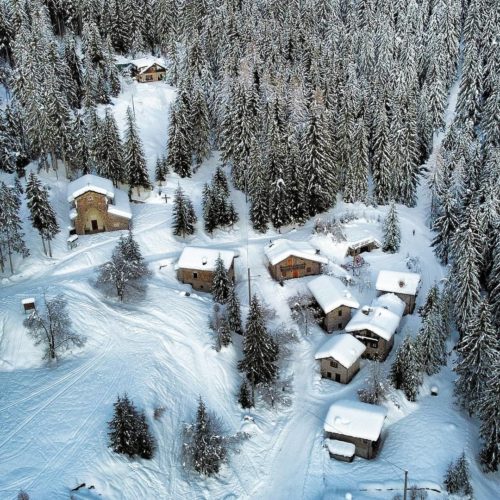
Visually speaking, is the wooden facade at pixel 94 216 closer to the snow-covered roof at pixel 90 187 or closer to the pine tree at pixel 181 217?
the snow-covered roof at pixel 90 187

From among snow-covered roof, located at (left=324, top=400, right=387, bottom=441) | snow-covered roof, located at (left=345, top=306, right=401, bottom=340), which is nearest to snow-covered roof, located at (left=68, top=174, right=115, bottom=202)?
snow-covered roof, located at (left=345, top=306, right=401, bottom=340)

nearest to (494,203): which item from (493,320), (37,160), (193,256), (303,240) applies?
(493,320)

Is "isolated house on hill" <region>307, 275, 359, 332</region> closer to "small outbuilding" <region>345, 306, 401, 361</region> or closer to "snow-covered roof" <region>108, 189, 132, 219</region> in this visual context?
"small outbuilding" <region>345, 306, 401, 361</region>

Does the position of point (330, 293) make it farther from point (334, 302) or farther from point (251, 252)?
point (251, 252)

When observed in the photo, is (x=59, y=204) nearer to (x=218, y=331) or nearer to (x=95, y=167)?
(x=95, y=167)

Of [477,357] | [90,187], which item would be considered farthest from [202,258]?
[477,357]

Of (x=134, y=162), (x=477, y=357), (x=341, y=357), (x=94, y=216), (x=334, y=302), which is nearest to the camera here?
(x=477, y=357)
